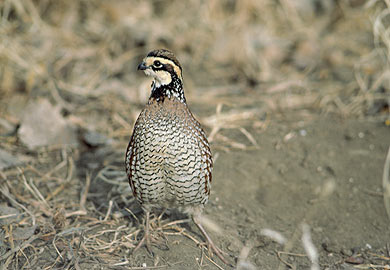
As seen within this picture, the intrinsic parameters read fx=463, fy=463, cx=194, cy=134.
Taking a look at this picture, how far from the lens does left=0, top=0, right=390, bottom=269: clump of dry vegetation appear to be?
375 centimetres

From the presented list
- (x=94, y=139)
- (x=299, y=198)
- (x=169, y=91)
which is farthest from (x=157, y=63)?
(x=299, y=198)

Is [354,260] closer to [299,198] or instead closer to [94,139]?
[299,198]

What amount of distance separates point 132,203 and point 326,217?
69.0 inches

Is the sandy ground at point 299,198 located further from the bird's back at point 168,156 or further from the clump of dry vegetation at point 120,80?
the bird's back at point 168,156

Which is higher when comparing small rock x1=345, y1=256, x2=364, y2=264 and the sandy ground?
the sandy ground

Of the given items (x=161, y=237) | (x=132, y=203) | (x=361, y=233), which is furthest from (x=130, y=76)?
(x=361, y=233)

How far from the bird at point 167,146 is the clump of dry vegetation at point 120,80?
58 centimetres

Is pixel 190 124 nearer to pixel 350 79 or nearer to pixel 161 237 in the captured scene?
pixel 161 237

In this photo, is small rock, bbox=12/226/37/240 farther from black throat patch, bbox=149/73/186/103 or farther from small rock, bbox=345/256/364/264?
small rock, bbox=345/256/364/264

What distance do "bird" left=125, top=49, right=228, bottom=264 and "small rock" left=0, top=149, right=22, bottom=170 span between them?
5.26ft

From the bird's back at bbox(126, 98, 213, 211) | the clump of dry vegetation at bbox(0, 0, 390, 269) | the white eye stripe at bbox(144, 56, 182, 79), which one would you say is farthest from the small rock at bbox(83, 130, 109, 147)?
the white eye stripe at bbox(144, 56, 182, 79)

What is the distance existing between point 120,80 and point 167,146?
3211 mm

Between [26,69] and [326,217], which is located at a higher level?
[26,69]

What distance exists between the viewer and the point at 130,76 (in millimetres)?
6293
